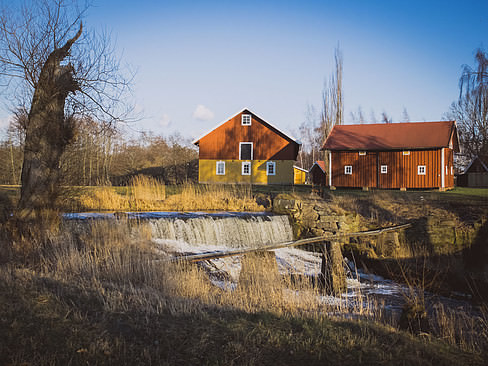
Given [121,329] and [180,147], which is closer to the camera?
[121,329]

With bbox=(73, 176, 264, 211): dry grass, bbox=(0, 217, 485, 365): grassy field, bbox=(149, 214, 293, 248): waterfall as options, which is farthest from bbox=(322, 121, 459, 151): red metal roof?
bbox=(0, 217, 485, 365): grassy field

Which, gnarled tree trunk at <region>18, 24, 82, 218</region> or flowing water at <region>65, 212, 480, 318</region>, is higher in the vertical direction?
gnarled tree trunk at <region>18, 24, 82, 218</region>

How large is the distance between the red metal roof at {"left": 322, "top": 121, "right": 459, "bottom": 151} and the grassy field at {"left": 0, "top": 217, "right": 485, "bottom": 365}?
21.1m

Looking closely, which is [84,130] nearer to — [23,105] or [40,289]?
[23,105]

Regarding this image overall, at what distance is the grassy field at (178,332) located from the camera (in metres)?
3.13

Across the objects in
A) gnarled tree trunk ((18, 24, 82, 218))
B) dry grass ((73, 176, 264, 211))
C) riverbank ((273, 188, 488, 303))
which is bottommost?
riverbank ((273, 188, 488, 303))

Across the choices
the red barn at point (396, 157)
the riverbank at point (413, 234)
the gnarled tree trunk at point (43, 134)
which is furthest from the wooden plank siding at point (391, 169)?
the gnarled tree trunk at point (43, 134)

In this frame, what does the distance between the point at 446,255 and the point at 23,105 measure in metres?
Result: 13.5

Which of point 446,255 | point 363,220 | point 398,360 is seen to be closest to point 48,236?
point 398,360

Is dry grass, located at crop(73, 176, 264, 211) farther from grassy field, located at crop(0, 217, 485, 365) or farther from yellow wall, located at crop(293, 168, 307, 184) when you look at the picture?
yellow wall, located at crop(293, 168, 307, 184)

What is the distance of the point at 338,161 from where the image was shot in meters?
25.3

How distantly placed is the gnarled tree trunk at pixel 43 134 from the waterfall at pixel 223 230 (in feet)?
11.2

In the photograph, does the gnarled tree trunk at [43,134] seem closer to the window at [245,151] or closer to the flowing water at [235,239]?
the flowing water at [235,239]

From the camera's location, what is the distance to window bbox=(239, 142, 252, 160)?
2944cm
